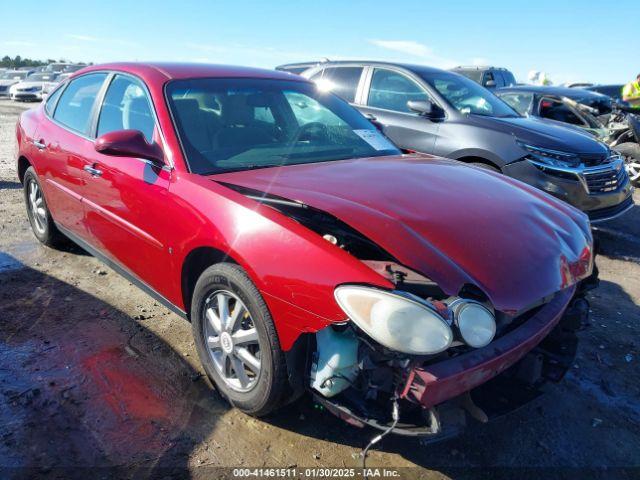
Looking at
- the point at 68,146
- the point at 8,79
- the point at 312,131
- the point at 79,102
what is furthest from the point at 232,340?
the point at 8,79

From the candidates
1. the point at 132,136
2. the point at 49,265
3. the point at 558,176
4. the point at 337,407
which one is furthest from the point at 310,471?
the point at 558,176

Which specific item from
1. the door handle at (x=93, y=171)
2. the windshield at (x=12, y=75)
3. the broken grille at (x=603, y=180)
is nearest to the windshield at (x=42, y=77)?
the windshield at (x=12, y=75)

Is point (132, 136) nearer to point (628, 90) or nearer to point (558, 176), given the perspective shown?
point (558, 176)

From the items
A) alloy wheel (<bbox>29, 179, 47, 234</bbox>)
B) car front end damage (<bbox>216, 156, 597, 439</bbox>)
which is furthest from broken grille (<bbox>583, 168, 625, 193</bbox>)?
alloy wheel (<bbox>29, 179, 47, 234</bbox>)

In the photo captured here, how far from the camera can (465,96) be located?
19.0 ft

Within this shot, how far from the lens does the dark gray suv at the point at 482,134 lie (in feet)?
16.1

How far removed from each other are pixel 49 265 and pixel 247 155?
2488 mm

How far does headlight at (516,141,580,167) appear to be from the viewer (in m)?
4.93

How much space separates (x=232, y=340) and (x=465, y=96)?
15.0 ft

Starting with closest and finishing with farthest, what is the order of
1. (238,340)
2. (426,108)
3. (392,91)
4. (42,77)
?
(238,340), (426,108), (392,91), (42,77)

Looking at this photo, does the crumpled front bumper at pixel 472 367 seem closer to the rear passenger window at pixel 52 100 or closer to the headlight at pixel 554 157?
the headlight at pixel 554 157

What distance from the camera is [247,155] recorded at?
9.29 ft

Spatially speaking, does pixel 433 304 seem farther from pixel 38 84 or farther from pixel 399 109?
pixel 38 84

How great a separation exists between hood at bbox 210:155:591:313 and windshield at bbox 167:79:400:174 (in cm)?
20
